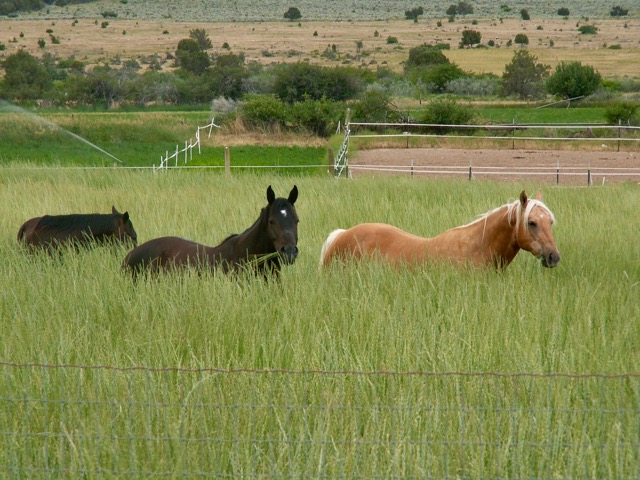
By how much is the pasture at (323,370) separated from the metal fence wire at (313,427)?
0.02 m

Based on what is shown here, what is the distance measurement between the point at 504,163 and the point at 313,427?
84.0ft

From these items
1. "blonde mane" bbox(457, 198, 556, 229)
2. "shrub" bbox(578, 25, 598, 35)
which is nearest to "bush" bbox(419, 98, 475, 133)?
"blonde mane" bbox(457, 198, 556, 229)

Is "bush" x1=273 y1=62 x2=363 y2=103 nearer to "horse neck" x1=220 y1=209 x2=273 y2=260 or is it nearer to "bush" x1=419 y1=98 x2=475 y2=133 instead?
"bush" x1=419 y1=98 x2=475 y2=133

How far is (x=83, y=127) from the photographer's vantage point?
4100 centimetres

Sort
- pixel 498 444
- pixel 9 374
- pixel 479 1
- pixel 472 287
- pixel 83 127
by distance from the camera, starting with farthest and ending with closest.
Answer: pixel 479 1, pixel 83 127, pixel 472 287, pixel 9 374, pixel 498 444

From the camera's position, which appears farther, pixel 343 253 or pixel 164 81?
pixel 164 81

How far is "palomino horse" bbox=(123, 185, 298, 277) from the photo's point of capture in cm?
780

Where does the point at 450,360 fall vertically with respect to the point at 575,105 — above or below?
above

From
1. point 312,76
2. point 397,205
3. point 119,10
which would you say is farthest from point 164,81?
point 119,10

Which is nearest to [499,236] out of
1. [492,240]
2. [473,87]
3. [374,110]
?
[492,240]

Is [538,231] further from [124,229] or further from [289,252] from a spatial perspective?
[124,229]

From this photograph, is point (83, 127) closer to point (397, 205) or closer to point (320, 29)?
point (397, 205)

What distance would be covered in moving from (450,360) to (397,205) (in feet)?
30.4

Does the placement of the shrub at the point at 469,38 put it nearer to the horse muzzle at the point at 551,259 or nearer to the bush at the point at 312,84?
the bush at the point at 312,84
